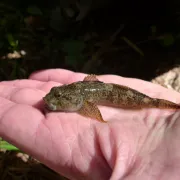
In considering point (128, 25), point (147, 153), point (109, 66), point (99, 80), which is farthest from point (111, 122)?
point (128, 25)

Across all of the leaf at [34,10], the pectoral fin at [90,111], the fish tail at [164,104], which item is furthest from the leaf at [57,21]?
the fish tail at [164,104]

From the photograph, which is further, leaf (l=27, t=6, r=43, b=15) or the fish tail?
leaf (l=27, t=6, r=43, b=15)

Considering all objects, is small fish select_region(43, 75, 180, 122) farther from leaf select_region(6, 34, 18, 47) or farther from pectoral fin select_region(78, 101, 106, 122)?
leaf select_region(6, 34, 18, 47)

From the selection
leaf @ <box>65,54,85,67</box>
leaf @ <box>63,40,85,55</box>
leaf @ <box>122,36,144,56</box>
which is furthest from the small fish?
leaf @ <box>122,36,144,56</box>

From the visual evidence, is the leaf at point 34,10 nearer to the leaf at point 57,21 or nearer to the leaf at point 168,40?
the leaf at point 57,21

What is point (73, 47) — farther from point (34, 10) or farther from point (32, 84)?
point (32, 84)

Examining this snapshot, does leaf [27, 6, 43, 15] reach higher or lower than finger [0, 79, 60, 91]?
higher

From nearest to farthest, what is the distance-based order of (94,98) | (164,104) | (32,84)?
(164,104) < (94,98) < (32,84)

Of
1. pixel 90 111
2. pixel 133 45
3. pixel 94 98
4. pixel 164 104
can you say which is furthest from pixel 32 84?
pixel 133 45
